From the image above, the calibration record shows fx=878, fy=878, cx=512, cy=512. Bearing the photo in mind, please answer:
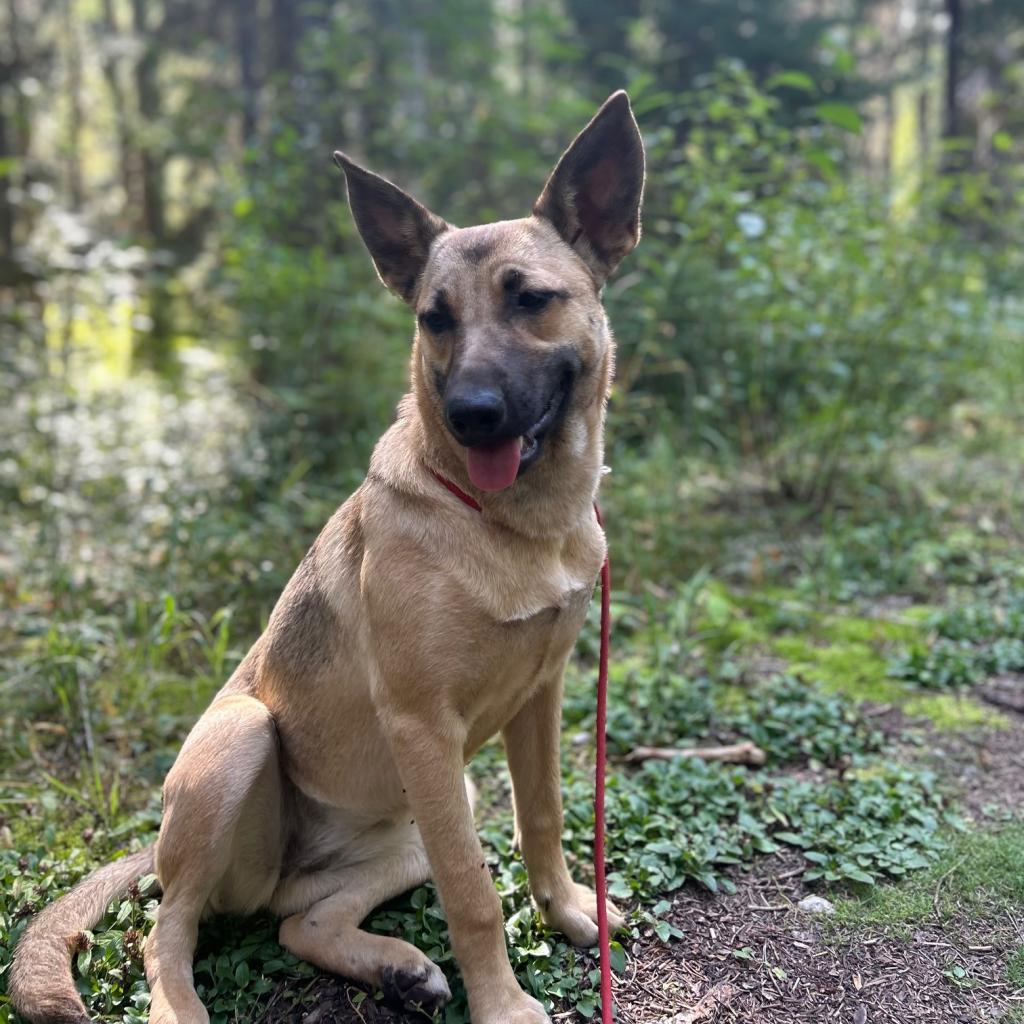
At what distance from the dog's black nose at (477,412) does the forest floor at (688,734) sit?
1.53 meters

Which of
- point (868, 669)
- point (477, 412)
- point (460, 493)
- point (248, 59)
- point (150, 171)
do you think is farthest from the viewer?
point (150, 171)

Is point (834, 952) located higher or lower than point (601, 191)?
lower

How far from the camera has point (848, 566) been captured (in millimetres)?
5184

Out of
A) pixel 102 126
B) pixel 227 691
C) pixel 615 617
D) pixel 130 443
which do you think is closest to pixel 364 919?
pixel 227 691

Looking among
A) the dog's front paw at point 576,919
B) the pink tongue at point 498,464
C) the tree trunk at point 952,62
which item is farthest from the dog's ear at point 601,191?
the tree trunk at point 952,62

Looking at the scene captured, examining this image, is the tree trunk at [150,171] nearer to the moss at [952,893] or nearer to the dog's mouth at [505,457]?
the dog's mouth at [505,457]

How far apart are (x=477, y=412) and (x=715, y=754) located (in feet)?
6.75

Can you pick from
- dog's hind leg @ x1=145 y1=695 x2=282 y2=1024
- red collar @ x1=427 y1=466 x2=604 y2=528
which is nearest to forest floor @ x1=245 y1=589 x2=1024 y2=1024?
dog's hind leg @ x1=145 y1=695 x2=282 y2=1024

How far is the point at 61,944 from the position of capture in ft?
7.70

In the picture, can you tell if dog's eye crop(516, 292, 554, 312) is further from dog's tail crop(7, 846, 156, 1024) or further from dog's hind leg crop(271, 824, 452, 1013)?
dog's tail crop(7, 846, 156, 1024)

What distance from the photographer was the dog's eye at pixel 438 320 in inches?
97.3

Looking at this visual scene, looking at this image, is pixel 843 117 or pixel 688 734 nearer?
pixel 688 734

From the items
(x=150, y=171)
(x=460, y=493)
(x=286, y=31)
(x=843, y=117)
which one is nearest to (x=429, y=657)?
(x=460, y=493)

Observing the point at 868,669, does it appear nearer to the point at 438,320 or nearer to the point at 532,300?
the point at 532,300
